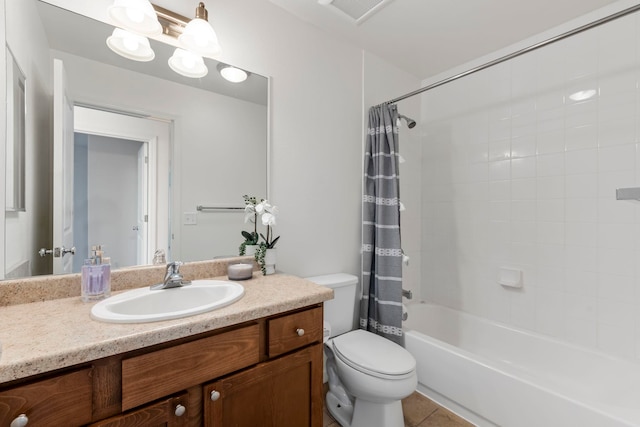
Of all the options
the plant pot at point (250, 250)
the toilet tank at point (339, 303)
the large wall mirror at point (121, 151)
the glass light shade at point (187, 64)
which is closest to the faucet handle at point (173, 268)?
the large wall mirror at point (121, 151)

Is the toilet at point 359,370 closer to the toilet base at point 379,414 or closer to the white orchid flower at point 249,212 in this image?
the toilet base at point 379,414

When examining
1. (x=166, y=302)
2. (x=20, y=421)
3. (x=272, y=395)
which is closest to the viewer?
(x=20, y=421)

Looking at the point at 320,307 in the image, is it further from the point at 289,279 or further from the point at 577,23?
the point at 577,23

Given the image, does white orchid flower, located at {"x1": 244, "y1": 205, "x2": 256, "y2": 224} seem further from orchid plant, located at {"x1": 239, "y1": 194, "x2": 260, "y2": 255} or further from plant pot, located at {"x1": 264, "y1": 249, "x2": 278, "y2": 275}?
plant pot, located at {"x1": 264, "y1": 249, "x2": 278, "y2": 275}

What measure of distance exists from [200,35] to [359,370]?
172cm

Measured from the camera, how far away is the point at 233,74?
150 cm

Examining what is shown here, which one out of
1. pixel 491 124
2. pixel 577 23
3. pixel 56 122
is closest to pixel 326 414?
pixel 56 122

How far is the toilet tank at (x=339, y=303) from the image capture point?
66.4 inches

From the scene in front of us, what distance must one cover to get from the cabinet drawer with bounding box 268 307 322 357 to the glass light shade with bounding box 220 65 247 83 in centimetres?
124

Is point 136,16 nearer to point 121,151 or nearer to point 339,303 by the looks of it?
point 121,151

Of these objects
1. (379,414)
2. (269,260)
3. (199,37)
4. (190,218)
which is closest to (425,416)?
(379,414)

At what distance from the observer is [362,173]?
2.07 meters

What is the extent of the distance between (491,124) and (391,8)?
3.67ft

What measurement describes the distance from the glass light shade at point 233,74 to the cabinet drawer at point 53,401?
53.7 inches
